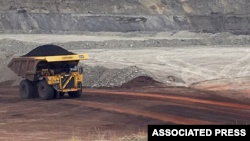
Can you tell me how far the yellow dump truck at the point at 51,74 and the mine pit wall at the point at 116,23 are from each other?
4200 centimetres

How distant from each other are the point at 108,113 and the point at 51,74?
3838 mm

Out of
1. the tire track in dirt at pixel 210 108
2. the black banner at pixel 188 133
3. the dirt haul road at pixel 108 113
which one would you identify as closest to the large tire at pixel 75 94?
the dirt haul road at pixel 108 113

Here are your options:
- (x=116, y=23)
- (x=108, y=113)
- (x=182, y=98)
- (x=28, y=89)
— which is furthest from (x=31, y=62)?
(x=116, y=23)

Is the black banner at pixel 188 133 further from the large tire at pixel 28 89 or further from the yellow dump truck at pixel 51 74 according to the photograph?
the large tire at pixel 28 89

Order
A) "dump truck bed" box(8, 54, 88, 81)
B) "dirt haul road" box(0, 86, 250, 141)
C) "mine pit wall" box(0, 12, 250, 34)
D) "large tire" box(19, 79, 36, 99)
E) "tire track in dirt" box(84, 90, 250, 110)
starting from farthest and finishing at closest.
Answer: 1. "mine pit wall" box(0, 12, 250, 34)
2. "large tire" box(19, 79, 36, 99)
3. "dump truck bed" box(8, 54, 88, 81)
4. "tire track in dirt" box(84, 90, 250, 110)
5. "dirt haul road" box(0, 86, 250, 141)

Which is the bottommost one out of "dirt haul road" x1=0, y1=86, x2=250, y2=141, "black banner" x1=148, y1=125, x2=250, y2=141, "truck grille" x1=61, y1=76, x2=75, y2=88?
"black banner" x1=148, y1=125, x2=250, y2=141

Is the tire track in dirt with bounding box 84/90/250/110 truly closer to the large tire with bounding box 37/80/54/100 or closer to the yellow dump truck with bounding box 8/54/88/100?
the yellow dump truck with bounding box 8/54/88/100

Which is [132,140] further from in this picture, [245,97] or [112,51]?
[112,51]

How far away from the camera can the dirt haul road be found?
649 inches

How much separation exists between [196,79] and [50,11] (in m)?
45.8

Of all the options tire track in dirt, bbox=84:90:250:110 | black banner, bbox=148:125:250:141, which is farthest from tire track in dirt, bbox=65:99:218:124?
black banner, bbox=148:125:250:141

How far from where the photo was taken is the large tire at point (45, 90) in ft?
73.7

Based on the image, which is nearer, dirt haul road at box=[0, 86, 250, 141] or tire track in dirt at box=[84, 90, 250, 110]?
dirt haul road at box=[0, 86, 250, 141]

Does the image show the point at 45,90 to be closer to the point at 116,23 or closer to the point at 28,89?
the point at 28,89
